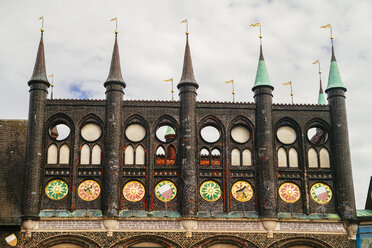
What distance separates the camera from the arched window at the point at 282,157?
135 ft

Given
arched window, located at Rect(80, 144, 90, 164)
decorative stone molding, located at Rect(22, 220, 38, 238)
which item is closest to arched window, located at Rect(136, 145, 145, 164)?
arched window, located at Rect(80, 144, 90, 164)

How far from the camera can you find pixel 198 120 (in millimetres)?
41094

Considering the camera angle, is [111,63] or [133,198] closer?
[133,198]

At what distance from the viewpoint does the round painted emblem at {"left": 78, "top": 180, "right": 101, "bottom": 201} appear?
128 feet

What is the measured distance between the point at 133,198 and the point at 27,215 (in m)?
7.06

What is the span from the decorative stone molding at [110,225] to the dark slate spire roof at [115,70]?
384 inches

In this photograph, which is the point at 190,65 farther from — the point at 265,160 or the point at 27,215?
the point at 27,215

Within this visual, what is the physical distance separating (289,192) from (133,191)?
10.9 meters

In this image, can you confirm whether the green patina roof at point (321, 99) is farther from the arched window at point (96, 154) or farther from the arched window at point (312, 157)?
the arched window at point (96, 154)

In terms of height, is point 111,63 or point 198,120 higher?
point 111,63


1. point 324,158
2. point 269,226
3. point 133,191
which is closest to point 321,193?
point 324,158

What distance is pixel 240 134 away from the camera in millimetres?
41469

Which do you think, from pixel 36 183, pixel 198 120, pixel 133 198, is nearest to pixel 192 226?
pixel 133 198

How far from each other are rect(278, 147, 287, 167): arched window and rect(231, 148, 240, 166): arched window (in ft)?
9.77
